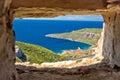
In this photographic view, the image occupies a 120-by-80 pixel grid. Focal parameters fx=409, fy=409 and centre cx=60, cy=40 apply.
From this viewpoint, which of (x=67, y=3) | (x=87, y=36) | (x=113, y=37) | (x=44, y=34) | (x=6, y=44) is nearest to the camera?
(x=6, y=44)

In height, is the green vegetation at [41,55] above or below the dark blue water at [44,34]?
above

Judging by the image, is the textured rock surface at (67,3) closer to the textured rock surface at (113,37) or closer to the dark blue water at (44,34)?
the textured rock surface at (113,37)

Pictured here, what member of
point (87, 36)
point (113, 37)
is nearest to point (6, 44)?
point (113, 37)

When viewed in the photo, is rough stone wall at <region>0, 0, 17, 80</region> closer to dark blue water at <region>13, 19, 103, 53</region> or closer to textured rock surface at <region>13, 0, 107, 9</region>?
textured rock surface at <region>13, 0, 107, 9</region>

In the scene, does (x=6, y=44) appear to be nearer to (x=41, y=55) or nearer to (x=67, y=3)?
(x=67, y=3)

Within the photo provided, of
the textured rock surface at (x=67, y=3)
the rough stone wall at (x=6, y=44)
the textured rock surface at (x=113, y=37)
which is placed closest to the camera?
the rough stone wall at (x=6, y=44)

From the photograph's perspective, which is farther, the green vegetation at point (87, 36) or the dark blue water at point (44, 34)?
the dark blue water at point (44, 34)

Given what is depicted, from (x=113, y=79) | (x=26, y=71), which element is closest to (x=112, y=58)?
(x=113, y=79)

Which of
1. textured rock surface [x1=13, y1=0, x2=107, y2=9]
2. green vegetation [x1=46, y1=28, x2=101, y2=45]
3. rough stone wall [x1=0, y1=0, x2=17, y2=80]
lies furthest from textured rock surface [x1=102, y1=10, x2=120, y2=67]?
green vegetation [x1=46, y1=28, x2=101, y2=45]

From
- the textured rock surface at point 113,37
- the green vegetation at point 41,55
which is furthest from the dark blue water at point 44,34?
the textured rock surface at point 113,37

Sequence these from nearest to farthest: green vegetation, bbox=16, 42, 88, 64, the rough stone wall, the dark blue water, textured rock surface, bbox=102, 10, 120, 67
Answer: the rough stone wall → textured rock surface, bbox=102, 10, 120, 67 → green vegetation, bbox=16, 42, 88, 64 → the dark blue water
